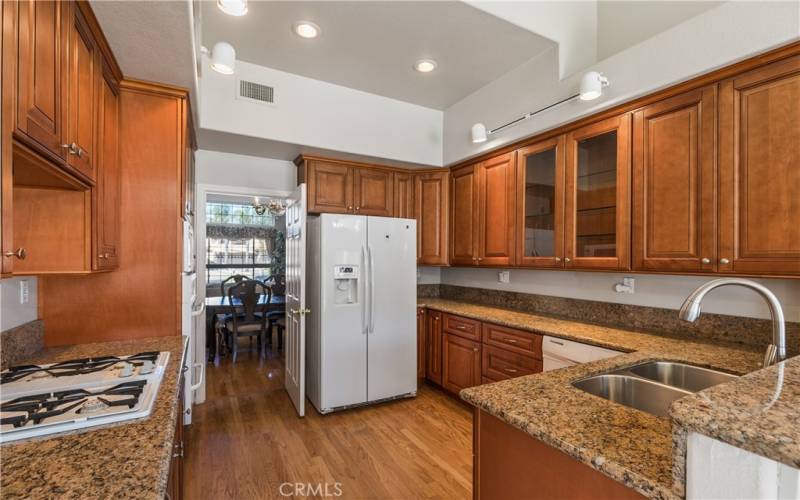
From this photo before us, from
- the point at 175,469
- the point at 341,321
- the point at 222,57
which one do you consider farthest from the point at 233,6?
the point at 341,321

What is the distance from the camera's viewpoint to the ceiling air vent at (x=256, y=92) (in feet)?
9.87

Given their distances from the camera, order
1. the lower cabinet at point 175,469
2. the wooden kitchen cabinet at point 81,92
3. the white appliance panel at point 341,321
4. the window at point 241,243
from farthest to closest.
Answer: the window at point 241,243 < the white appliance panel at point 341,321 < the wooden kitchen cabinet at point 81,92 < the lower cabinet at point 175,469

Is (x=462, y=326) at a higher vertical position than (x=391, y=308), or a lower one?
lower

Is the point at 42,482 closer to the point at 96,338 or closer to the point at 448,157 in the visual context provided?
the point at 96,338

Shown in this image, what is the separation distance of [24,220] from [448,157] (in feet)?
10.6

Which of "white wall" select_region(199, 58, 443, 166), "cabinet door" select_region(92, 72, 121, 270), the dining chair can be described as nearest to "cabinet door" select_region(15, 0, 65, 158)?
"cabinet door" select_region(92, 72, 121, 270)

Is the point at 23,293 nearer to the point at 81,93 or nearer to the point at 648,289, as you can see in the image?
the point at 81,93

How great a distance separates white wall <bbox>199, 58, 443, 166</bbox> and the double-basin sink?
2731 millimetres

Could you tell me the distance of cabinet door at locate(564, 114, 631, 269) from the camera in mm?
2385

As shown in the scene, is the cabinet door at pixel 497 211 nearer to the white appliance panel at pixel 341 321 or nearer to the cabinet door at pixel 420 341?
the cabinet door at pixel 420 341

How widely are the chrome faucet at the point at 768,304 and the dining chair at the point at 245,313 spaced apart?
465 centimetres

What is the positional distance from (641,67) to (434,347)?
2.75 meters

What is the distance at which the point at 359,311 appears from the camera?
3287 millimetres

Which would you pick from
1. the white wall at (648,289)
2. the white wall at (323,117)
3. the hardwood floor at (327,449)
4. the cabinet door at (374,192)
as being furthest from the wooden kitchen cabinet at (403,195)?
the hardwood floor at (327,449)
